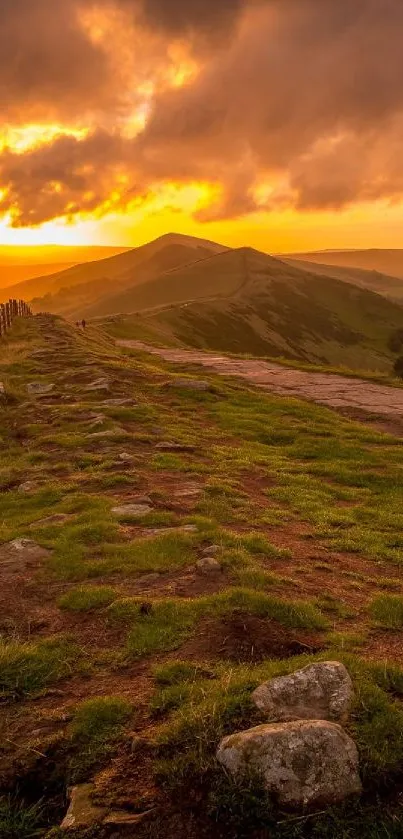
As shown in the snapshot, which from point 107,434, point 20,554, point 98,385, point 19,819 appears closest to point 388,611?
point 19,819

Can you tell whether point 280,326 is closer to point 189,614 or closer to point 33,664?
point 189,614

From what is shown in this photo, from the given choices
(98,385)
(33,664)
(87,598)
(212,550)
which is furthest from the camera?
(98,385)

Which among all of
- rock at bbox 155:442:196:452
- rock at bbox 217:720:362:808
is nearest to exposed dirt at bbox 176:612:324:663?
rock at bbox 217:720:362:808

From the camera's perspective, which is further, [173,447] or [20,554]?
[173,447]

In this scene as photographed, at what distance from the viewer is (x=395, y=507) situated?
1312cm

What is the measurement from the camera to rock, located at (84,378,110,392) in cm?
2277

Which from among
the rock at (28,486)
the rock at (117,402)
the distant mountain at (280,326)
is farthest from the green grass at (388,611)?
the distant mountain at (280,326)

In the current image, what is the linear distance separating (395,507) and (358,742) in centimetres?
821

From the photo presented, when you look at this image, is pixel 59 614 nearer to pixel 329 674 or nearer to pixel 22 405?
pixel 329 674

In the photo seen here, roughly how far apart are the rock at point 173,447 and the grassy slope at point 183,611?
30cm

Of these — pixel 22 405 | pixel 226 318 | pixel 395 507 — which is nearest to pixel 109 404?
pixel 22 405

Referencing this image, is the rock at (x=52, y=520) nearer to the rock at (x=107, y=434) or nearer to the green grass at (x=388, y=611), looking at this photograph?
the rock at (x=107, y=434)

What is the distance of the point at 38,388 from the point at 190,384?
6133mm

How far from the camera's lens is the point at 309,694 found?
19.7ft
